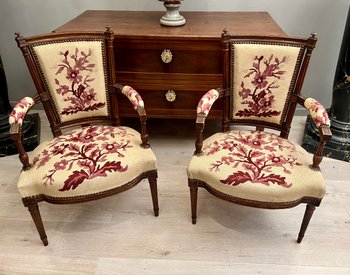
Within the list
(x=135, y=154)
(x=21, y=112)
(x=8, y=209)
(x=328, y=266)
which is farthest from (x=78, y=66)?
(x=328, y=266)

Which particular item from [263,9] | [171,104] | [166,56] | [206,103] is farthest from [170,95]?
[263,9]

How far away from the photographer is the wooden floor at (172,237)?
154cm

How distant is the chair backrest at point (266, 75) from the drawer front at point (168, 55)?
0.32 metres

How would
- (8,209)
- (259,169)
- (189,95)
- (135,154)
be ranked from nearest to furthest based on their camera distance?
(259,169) < (135,154) < (8,209) < (189,95)

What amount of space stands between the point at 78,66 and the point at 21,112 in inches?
15.0

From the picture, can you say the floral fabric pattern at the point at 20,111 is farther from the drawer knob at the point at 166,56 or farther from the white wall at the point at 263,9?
the white wall at the point at 263,9

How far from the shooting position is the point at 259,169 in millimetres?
1451

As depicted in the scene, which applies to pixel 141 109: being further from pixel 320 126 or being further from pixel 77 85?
pixel 320 126

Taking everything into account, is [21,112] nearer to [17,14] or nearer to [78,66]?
[78,66]

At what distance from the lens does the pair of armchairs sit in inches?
56.0

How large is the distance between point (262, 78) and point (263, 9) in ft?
Answer: 3.33

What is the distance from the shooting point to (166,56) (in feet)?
6.42

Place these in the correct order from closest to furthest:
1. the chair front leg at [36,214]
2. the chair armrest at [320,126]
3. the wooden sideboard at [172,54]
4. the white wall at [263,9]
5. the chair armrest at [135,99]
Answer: the chair armrest at [320,126] → the chair front leg at [36,214] → the chair armrest at [135,99] → the wooden sideboard at [172,54] → the white wall at [263,9]

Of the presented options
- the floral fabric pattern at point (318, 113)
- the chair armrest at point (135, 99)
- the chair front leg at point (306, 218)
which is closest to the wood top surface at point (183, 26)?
the chair armrest at point (135, 99)
